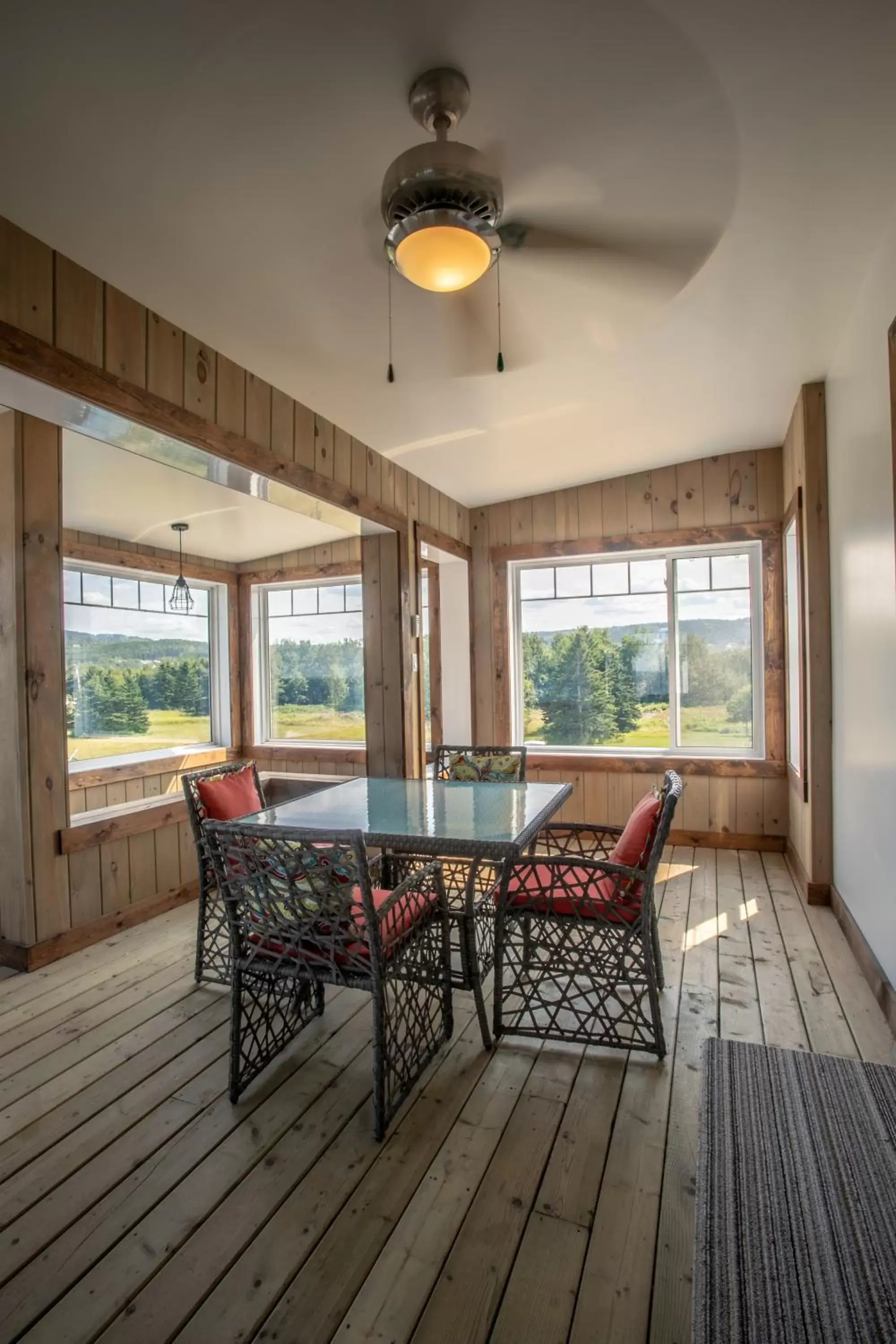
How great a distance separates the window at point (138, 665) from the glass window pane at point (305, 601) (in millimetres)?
681

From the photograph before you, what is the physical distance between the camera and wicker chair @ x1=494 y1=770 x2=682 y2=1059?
2186 mm

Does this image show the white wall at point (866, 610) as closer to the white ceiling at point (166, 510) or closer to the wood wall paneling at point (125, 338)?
the wood wall paneling at point (125, 338)

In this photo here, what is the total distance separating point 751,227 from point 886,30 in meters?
0.70

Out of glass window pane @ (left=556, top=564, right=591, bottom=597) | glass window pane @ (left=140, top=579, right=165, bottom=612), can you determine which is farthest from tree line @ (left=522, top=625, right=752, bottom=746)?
glass window pane @ (left=140, top=579, right=165, bottom=612)

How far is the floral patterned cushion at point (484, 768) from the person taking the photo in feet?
11.8

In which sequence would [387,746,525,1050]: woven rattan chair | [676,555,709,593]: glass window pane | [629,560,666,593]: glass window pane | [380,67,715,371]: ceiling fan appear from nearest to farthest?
[380,67,715,371]: ceiling fan → [387,746,525,1050]: woven rattan chair → [676,555,709,593]: glass window pane → [629,560,666,593]: glass window pane

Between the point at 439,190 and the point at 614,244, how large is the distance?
30.8 inches

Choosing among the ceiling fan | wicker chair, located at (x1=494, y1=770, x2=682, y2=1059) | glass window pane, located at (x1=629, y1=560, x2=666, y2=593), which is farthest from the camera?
glass window pane, located at (x1=629, y1=560, x2=666, y2=593)

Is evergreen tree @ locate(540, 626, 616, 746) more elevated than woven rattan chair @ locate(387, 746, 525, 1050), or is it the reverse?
evergreen tree @ locate(540, 626, 616, 746)

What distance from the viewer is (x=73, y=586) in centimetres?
499

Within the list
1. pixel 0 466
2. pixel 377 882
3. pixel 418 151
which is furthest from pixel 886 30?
pixel 0 466

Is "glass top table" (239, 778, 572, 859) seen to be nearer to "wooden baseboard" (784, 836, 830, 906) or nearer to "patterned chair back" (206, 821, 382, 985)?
"patterned chair back" (206, 821, 382, 985)

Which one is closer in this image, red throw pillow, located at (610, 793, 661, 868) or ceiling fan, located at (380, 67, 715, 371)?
ceiling fan, located at (380, 67, 715, 371)

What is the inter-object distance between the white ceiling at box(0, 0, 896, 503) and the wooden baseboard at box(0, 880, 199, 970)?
105 inches
